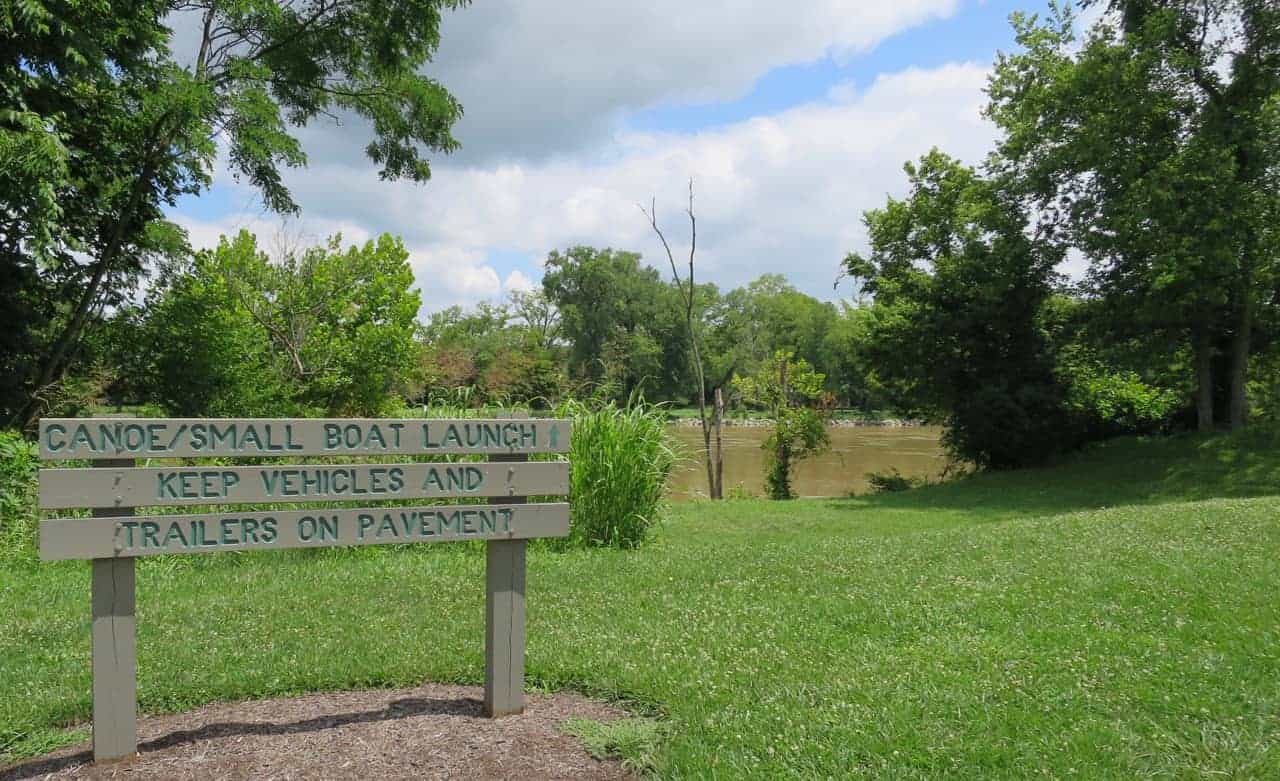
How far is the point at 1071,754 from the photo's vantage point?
10.6 feet

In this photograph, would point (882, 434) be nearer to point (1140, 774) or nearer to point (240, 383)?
point (240, 383)

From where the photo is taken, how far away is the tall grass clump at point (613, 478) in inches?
328

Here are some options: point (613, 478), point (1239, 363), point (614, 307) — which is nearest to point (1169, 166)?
point (1239, 363)

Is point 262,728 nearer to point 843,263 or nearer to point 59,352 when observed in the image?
point 59,352

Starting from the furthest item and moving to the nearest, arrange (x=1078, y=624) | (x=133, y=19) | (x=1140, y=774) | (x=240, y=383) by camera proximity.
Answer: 1. (x=240, y=383)
2. (x=133, y=19)
3. (x=1078, y=624)
4. (x=1140, y=774)

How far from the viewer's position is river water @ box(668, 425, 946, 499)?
856 inches

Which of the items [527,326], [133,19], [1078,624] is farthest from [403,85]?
[527,326]

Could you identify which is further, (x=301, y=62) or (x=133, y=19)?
(x=301, y=62)

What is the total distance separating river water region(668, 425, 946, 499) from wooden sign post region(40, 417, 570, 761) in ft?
20.8

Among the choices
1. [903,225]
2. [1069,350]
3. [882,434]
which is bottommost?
[882,434]

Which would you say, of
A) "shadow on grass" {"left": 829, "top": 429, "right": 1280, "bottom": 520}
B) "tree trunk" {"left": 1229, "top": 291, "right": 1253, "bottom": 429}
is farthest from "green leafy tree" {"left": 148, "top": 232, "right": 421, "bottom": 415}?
"tree trunk" {"left": 1229, "top": 291, "right": 1253, "bottom": 429}

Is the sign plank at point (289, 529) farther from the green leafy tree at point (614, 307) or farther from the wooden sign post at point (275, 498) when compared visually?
the green leafy tree at point (614, 307)

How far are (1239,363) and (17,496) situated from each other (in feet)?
63.2

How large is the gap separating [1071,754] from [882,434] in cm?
4081
